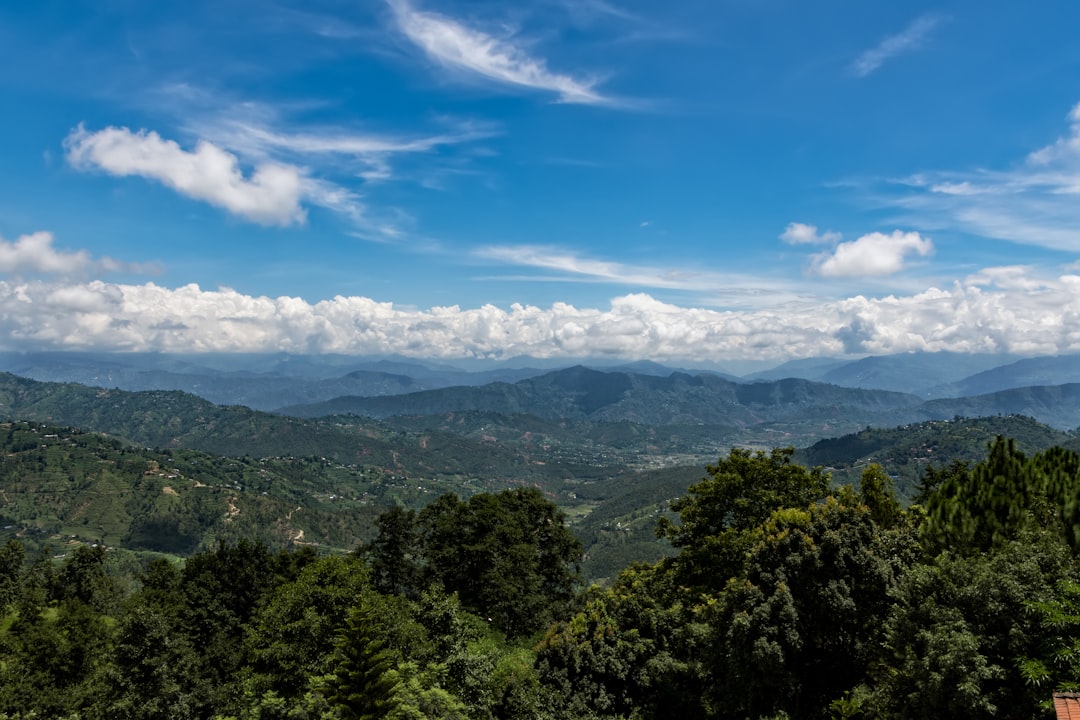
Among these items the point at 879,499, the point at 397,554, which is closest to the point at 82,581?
the point at 397,554

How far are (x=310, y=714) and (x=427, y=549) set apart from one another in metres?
25.1

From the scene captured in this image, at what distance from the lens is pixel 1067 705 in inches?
487

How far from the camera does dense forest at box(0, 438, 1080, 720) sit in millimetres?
16188

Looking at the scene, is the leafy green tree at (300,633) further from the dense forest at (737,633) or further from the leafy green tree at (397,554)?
the leafy green tree at (397,554)

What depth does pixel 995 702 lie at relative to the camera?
15.2 meters

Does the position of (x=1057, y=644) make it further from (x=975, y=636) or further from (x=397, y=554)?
(x=397, y=554)

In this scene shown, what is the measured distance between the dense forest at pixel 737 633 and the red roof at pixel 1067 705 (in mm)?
547

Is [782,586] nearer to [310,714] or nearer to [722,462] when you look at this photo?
[722,462]

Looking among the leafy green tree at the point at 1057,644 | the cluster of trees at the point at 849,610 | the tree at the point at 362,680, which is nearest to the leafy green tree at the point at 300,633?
the tree at the point at 362,680

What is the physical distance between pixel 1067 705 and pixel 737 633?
33.6 feet

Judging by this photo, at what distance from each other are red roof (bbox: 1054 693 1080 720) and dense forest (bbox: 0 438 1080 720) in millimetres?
547

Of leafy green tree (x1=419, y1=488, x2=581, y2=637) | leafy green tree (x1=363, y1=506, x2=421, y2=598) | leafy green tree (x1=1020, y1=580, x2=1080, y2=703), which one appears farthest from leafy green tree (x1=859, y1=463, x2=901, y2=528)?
leafy green tree (x1=363, y1=506, x2=421, y2=598)

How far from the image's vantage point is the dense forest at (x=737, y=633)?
16.2 metres

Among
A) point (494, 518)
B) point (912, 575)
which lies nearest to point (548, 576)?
point (494, 518)
